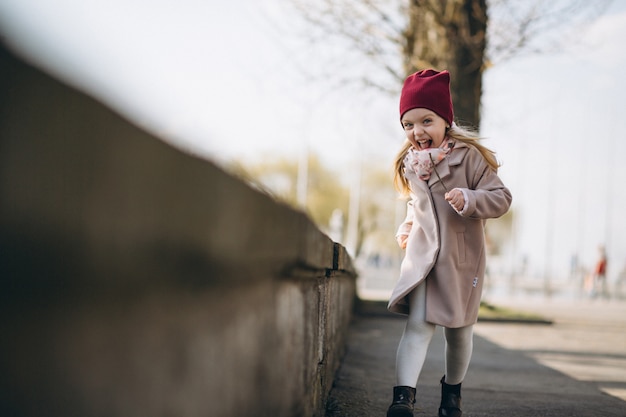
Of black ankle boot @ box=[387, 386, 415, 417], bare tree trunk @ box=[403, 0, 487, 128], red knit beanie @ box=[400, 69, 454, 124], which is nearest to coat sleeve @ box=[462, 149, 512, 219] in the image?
red knit beanie @ box=[400, 69, 454, 124]

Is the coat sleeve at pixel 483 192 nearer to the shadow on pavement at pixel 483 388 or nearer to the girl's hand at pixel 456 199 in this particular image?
the girl's hand at pixel 456 199

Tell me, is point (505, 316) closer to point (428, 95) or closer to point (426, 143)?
point (426, 143)

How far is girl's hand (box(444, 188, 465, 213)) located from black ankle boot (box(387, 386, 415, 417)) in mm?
812

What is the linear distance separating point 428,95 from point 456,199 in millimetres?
593

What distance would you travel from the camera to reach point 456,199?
3215 mm

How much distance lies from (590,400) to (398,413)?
1.81 metres

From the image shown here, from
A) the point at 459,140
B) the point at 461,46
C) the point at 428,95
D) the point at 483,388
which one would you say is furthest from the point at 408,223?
the point at 461,46

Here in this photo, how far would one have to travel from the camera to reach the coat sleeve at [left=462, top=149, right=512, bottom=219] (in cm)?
326

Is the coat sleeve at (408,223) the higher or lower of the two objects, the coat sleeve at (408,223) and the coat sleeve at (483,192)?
the lower

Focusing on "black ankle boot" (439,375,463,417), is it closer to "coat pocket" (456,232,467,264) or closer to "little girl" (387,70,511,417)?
"little girl" (387,70,511,417)

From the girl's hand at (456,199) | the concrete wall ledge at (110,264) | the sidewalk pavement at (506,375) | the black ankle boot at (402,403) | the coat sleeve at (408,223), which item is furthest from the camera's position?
the sidewalk pavement at (506,375)

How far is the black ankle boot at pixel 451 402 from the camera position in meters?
3.38

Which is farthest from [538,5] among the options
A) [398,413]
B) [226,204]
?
[226,204]

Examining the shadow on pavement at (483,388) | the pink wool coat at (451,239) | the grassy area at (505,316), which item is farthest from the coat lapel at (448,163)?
the grassy area at (505,316)
